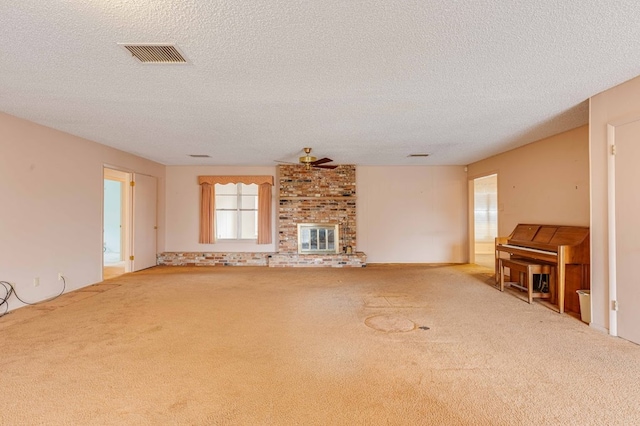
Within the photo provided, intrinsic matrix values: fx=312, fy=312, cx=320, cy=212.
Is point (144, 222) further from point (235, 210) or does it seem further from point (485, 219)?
point (485, 219)

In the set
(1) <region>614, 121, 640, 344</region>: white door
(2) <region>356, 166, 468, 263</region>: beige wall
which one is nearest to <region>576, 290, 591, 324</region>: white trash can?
(1) <region>614, 121, 640, 344</region>: white door

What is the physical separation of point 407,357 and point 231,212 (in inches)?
231

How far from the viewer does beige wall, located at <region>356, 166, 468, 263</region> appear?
7.24 metres

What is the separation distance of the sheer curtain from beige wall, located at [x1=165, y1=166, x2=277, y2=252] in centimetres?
13

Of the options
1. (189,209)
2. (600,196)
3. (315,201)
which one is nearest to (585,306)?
(600,196)

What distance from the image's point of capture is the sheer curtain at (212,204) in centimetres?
718

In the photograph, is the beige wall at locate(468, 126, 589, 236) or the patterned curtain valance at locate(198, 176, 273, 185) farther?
the patterned curtain valance at locate(198, 176, 273, 185)

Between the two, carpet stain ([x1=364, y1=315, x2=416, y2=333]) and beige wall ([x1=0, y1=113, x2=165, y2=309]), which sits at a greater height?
beige wall ([x1=0, y1=113, x2=165, y2=309])

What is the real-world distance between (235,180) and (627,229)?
651cm

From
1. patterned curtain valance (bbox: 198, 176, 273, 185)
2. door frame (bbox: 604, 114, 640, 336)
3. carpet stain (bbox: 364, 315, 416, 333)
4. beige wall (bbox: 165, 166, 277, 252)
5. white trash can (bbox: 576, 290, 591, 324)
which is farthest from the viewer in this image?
beige wall (bbox: 165, 166, 277, 252)

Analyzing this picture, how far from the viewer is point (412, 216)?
726 centimetres

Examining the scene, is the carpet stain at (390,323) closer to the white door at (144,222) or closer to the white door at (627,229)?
the white door at (627,229)

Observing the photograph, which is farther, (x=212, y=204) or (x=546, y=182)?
(x=212, y=204)

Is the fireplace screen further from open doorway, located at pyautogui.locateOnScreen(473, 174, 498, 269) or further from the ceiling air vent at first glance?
the ceiling air vent
